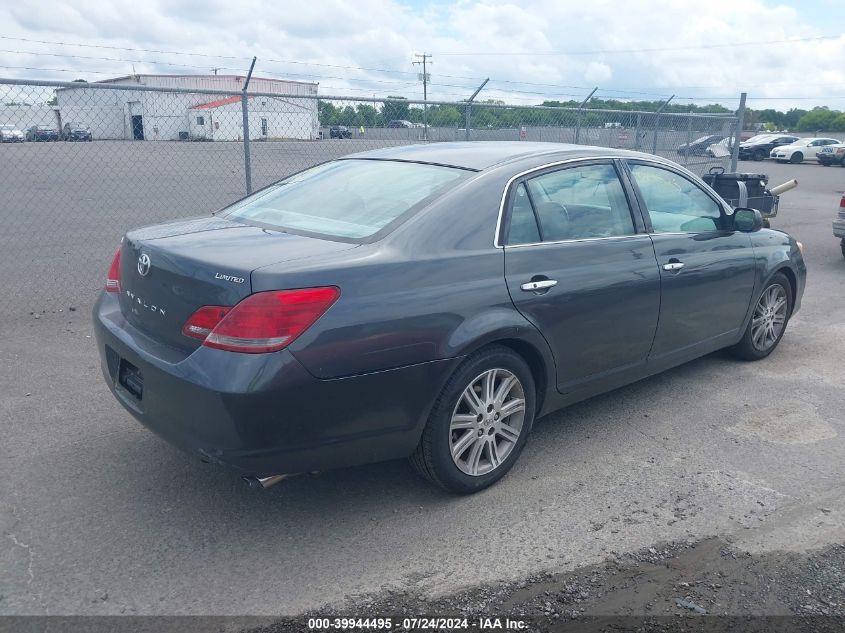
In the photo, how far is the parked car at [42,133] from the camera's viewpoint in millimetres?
Answer: 7891

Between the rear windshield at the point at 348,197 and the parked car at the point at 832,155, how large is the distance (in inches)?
1548

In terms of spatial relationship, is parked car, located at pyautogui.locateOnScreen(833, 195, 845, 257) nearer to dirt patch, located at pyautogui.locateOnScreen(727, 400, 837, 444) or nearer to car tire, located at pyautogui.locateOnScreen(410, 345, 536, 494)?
dirt patch, located at pyautogui.locateOnScreen(727, 400, 837, 444)

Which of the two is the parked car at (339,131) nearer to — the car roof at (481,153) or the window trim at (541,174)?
the car roof at (481,153)

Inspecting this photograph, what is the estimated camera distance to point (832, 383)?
17.3 feet

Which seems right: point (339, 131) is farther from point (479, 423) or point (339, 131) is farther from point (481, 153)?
point (479, 423)

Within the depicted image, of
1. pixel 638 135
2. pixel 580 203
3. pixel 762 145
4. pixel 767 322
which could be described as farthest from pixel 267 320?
pixel 762 145

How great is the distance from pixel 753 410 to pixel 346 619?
320cm

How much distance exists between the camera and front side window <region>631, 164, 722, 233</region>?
456cm

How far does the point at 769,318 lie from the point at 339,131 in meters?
5.45

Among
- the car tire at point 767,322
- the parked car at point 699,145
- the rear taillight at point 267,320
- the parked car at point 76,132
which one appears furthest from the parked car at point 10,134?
the parked car at point 699,145

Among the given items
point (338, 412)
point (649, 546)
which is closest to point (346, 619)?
point (338, 412)

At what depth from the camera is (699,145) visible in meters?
14.4

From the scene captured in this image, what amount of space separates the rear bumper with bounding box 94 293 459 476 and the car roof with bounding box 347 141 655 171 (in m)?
1.28

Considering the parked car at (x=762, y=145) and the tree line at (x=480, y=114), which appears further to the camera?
the parked car at (x=762, y=145)
